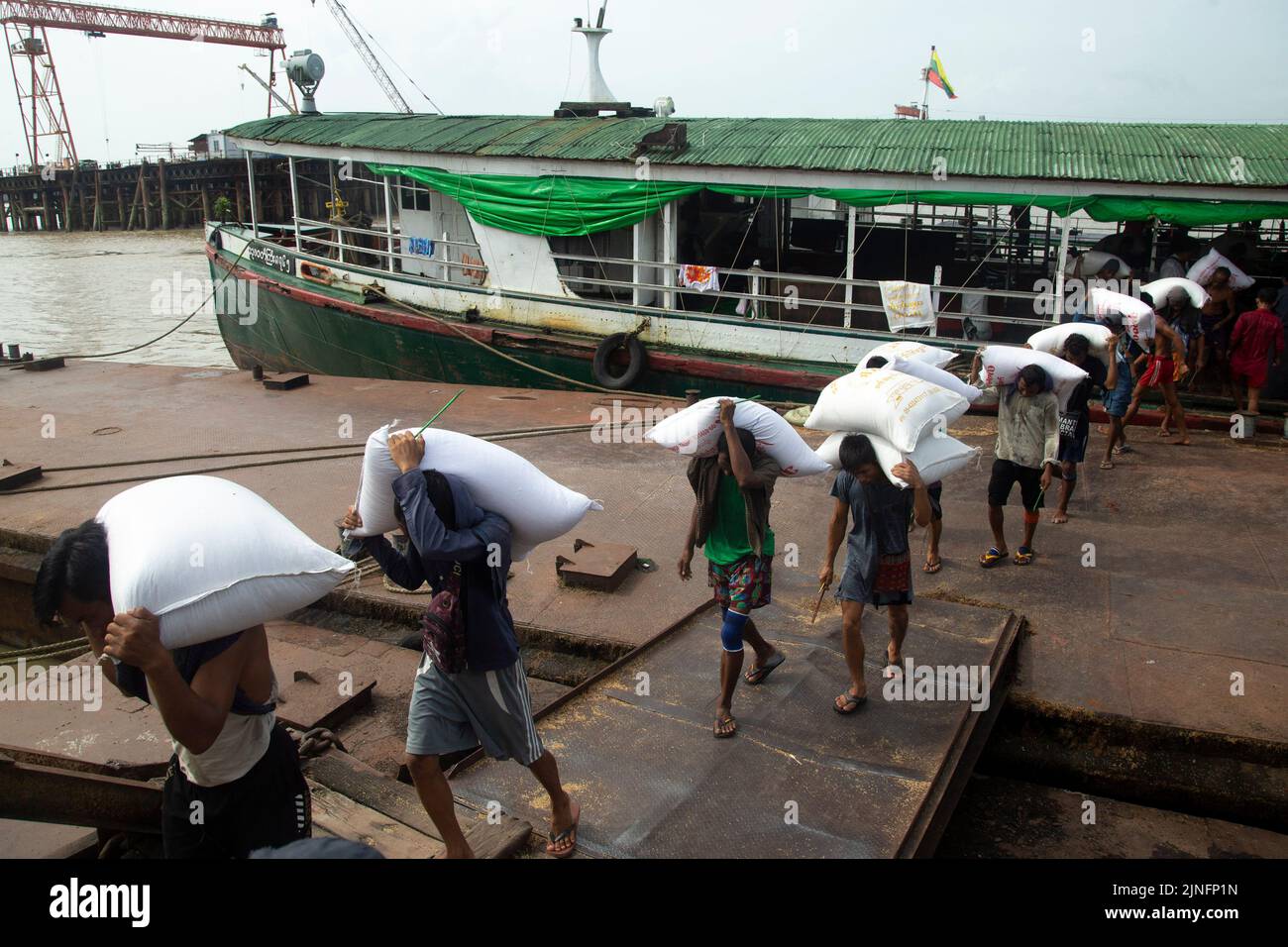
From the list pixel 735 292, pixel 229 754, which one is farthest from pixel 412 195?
pixel 229 754

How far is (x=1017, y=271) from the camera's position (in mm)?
11164

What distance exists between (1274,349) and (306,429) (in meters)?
8.28

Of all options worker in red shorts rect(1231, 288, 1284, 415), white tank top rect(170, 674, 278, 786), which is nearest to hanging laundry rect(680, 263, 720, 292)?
worker in red shorts rect(1231, 288, 1284, 415)

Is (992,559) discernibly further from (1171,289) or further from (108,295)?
(108,295)

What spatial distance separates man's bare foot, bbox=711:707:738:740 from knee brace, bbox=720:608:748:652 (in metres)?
0.25

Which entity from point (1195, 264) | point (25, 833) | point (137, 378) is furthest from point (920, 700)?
point (137, 378)

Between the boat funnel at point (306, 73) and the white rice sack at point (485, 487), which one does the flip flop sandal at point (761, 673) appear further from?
the boat funnel at point (306, 73)

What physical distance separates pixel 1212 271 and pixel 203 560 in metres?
8.70

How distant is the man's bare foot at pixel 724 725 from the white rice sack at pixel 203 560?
5.88ft

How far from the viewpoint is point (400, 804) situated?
333 centimetres

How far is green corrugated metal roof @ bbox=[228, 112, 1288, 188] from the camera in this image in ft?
27.4

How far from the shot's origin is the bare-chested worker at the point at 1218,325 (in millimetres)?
8078

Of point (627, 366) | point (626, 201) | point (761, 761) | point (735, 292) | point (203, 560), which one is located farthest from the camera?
point (735, 292)
